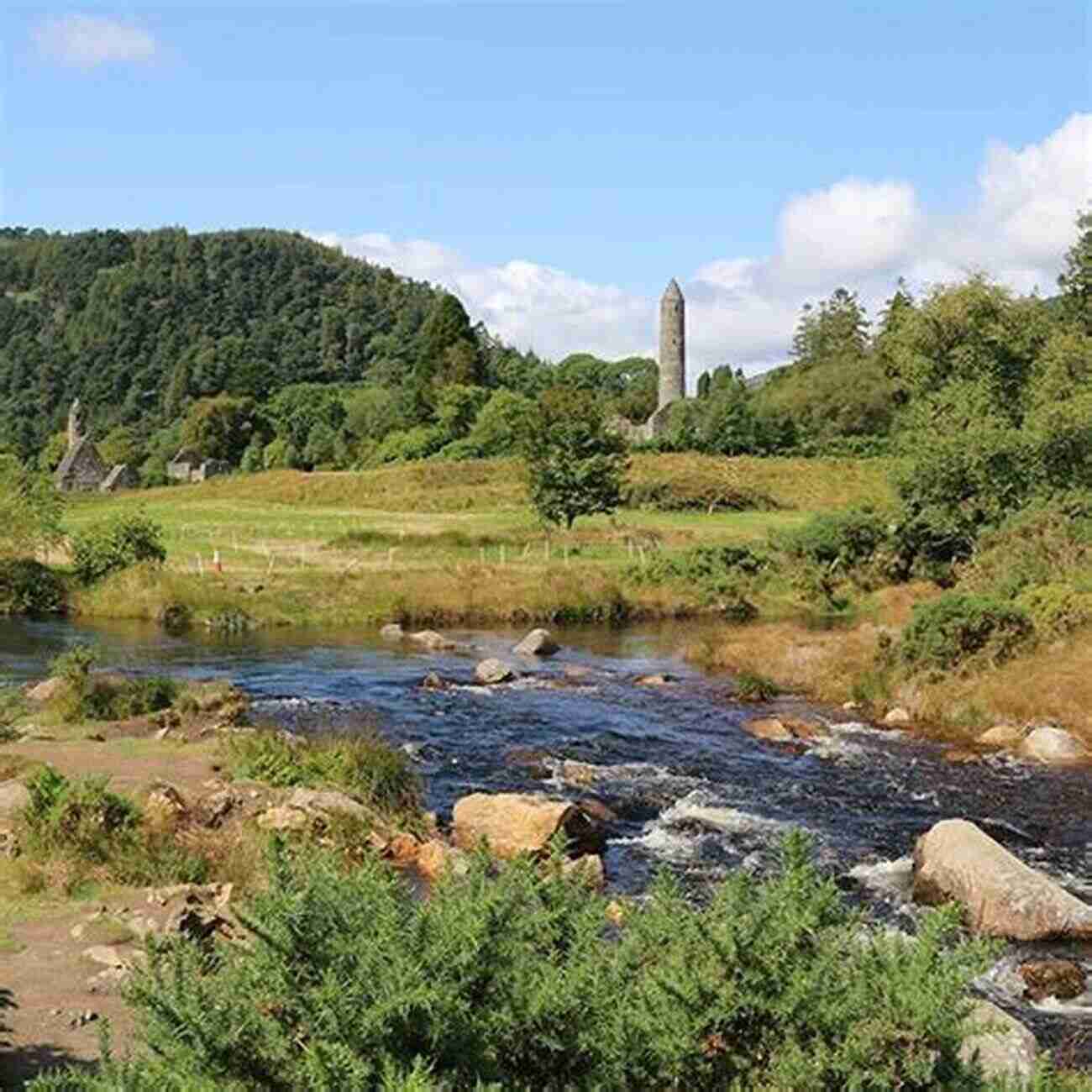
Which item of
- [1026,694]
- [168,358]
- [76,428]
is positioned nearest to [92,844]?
[1026,694]

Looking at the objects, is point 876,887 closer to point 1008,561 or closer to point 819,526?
point 1008,561

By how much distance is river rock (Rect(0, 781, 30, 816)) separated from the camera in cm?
1614

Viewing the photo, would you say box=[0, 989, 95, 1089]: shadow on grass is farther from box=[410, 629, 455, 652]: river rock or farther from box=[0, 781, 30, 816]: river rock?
box=[410, 629, 455, 652]: river rock

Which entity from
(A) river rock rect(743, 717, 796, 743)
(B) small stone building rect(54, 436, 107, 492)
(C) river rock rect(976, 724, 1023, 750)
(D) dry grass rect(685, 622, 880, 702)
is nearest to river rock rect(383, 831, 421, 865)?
(A) river rock rect(743, 717, 796, 743)

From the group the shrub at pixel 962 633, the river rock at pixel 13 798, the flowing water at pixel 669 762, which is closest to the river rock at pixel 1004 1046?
the flowing water at pixel 669 762

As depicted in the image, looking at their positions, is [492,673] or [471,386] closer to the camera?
[492,673]

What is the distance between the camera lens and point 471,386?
113 meters

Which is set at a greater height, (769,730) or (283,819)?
(283,819)

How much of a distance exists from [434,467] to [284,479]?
10.2 m

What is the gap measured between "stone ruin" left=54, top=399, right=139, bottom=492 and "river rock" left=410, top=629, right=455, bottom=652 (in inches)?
3368

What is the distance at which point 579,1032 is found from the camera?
22.6 feet

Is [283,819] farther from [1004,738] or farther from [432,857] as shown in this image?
[1004,738]

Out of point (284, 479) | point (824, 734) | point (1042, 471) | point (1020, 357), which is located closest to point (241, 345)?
point (284, 479)

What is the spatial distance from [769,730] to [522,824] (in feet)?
32.6
